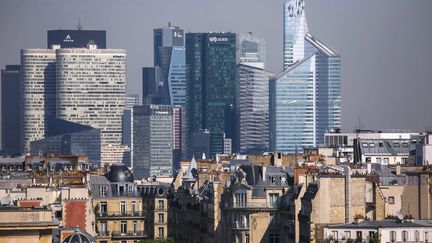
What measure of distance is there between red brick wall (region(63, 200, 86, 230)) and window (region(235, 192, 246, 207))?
25.4ft

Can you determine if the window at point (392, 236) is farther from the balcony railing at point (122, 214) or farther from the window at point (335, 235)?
the balcony railing at point (122, 214)

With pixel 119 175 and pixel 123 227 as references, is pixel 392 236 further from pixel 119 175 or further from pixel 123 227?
pixel 119 175

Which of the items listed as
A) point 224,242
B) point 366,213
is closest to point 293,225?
point 366,213

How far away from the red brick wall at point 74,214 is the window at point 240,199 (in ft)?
25.4

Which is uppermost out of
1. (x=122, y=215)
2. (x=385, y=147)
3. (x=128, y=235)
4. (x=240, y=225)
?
(x=385, y=147)

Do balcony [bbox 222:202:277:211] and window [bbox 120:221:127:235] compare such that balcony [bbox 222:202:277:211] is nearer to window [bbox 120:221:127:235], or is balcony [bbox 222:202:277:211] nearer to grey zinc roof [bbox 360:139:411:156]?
window [bbox 120:221:127:235]

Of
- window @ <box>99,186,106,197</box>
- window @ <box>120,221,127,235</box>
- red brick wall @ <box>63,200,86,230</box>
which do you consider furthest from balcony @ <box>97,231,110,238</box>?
red brick wall @ <box>63,200,86,230</box>

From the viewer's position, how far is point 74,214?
7975cm

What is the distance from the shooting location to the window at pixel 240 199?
86.1 metres

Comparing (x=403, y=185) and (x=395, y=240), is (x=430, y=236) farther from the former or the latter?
(x=403, y=185)

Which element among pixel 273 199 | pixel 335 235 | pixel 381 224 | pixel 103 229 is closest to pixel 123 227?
pixel 103 229

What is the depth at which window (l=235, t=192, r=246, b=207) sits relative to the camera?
86.1 m

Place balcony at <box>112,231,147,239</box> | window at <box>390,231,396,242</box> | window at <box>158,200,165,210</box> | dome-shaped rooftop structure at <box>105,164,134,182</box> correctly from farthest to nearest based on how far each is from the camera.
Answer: window at <box>158,200,165,210</box>, dome-shaped rooftop structure at <box>105,164,134,182</box>, balcony at <box>112,231,147,239</box>, window at <box>390,231,396,242</box>

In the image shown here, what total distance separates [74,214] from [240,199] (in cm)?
907
